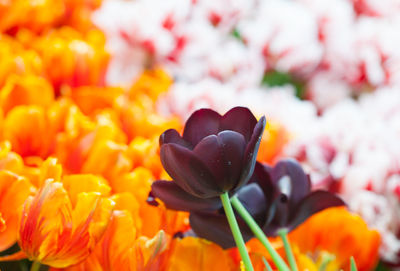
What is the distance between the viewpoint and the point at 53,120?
0.51 m

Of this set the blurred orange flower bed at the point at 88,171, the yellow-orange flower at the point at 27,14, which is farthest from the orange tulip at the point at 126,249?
the yellow-orange flower at the point at 27,14

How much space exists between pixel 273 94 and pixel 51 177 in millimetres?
375

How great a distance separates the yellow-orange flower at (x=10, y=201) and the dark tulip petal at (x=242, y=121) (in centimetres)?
13

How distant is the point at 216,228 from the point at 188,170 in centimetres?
7

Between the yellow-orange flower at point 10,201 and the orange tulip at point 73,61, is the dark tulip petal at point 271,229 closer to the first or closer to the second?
the yellow-orange flower at point 10,201

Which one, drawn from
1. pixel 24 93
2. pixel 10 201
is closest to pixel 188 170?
pixel 10 201

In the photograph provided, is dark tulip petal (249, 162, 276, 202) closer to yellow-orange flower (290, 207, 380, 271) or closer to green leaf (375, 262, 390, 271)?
yellow-orange flower (290, 207, 380, 271)

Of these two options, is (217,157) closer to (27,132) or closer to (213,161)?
(213,161)

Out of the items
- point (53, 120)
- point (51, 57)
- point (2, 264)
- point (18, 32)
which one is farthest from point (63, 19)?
point (2, 264)

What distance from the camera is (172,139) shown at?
14.8 inches

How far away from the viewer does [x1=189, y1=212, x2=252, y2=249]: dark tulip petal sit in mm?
412

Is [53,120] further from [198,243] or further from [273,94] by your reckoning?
[273,94]

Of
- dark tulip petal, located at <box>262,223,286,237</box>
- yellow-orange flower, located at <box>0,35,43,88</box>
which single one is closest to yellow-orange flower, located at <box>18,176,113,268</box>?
dark tulip petal, located at <box>262,223,286,237</box>

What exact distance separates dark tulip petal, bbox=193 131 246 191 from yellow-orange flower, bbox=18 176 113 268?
65 mm
